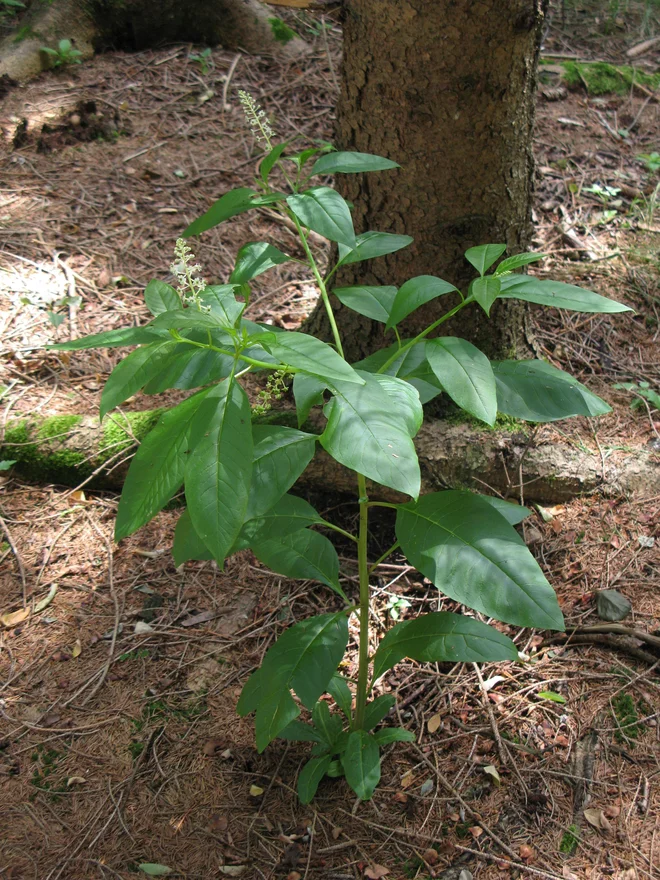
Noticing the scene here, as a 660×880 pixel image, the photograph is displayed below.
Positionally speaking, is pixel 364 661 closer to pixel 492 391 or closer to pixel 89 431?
pixel 492 391

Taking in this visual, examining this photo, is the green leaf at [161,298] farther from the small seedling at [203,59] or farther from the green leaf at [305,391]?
the small seedling at [203,59]

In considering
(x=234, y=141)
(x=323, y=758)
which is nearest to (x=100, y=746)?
(x=323, y=758)

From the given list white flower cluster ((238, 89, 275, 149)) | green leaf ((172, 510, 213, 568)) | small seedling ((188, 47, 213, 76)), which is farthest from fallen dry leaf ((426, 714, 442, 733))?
small seedling ((188, 47, 213, 76))

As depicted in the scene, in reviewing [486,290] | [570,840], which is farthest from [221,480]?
[570,840]

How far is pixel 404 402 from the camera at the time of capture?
1.31 m

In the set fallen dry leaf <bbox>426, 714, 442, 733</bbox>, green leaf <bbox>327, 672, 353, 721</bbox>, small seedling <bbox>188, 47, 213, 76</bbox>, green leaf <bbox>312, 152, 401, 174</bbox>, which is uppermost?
green leaf <bbox>312, 152, 401, 174</bbox>

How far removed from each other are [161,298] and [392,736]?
1.27 metres

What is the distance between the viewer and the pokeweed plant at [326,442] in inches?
47.3

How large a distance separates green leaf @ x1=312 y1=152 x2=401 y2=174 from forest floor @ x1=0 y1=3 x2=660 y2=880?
53.9 inches

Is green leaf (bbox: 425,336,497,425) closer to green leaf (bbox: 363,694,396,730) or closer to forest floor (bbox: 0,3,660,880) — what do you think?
green leaf (bbox: 363,694,396,730)

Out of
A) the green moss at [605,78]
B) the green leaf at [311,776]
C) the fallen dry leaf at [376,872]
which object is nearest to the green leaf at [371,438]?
the green leaf at [311,776]

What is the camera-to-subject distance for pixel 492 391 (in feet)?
4.43

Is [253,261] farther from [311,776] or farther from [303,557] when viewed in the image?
[311,776]

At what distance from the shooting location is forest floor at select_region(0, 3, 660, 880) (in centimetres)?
175
